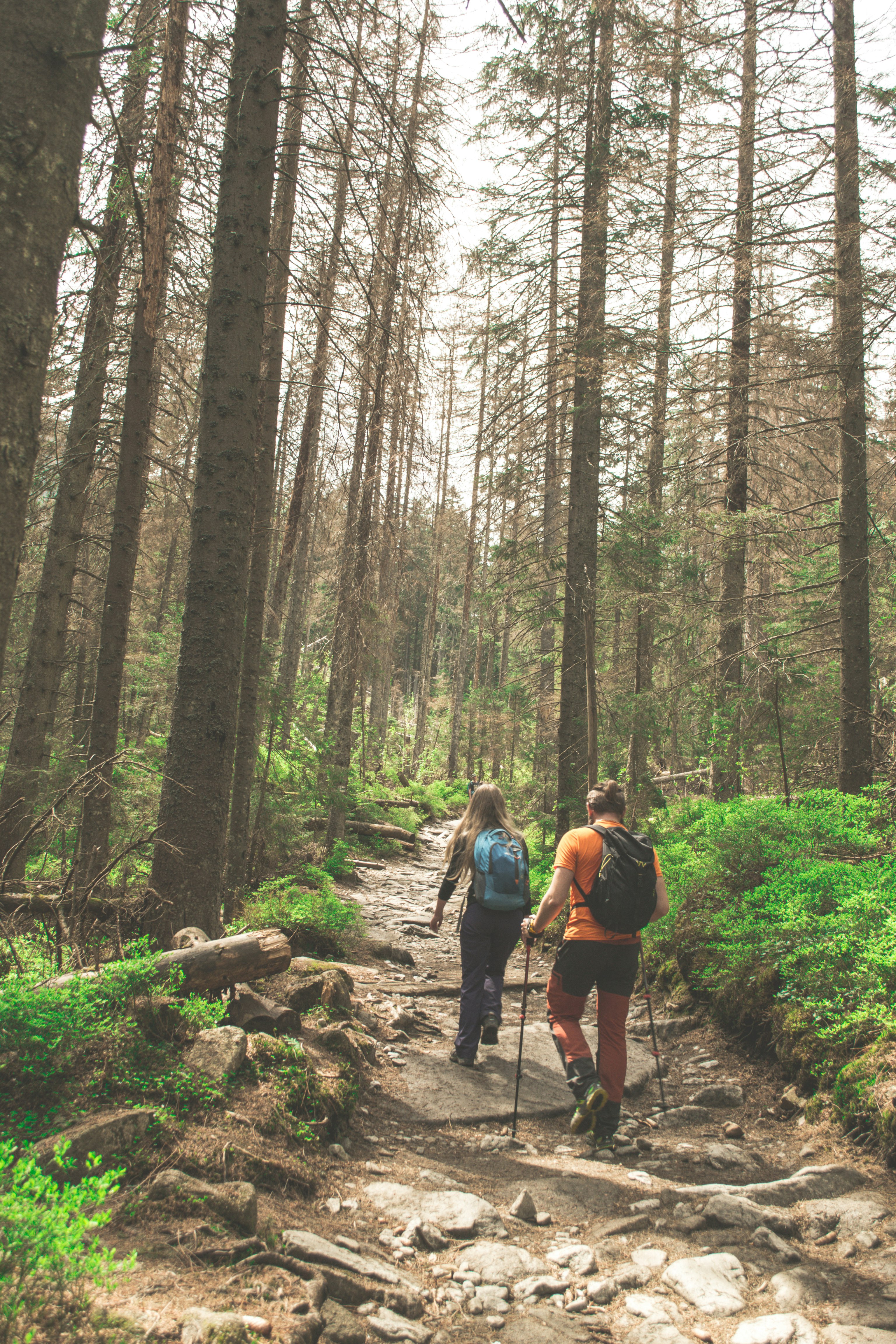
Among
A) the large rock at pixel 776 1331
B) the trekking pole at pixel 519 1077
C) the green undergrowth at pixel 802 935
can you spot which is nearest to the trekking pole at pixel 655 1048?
the green undergrowth at pixel 802 935

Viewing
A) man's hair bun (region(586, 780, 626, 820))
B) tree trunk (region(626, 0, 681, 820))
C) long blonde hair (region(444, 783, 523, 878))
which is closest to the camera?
man's hair bun (region(586, 780, 626, 820))

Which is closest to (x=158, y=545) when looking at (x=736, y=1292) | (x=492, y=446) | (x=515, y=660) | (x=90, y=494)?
(x=90, y=494)

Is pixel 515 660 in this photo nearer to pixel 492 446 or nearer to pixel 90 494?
pixel 492 446

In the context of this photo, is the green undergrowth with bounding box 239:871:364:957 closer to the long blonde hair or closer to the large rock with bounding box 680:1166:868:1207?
the long blonde hair

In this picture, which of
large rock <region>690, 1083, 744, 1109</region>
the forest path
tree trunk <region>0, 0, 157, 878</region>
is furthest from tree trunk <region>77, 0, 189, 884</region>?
large rock <region>690, 1083, 744, 1109</region>

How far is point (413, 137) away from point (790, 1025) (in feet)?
24.5

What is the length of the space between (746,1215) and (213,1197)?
2.42 m

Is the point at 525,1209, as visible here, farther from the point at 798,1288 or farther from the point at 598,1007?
the point at 598,1007

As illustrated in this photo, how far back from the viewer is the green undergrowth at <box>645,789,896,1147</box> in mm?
4234

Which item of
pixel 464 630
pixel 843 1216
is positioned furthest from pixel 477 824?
pixel 464 630

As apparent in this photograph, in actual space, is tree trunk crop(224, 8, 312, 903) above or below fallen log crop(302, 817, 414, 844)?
above

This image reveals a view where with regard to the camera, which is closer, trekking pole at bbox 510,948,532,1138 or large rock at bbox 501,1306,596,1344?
large rock at bbox 501,1306,596,1344

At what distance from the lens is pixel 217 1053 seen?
3.58 metres

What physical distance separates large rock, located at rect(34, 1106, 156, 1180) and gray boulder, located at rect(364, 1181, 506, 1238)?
126cm
